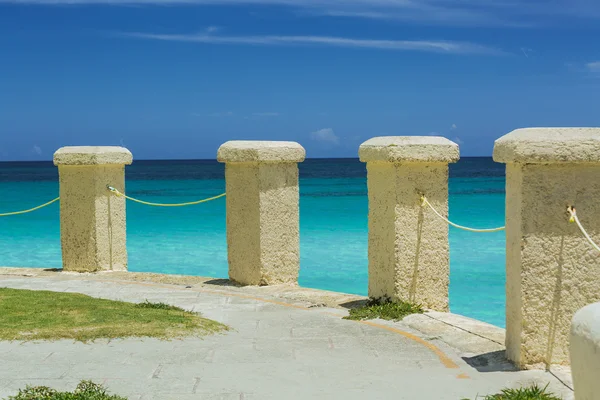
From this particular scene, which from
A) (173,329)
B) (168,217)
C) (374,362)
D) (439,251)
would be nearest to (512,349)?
(374,362)

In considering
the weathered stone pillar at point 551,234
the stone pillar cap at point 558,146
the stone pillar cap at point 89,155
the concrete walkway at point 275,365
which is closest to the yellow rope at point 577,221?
the weathered stone pillar at point 551,234

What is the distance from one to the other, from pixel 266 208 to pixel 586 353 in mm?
6163

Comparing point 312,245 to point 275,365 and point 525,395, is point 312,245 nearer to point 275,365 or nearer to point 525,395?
point 275,365

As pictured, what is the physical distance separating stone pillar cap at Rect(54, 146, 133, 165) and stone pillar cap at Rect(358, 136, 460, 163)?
4.54 m

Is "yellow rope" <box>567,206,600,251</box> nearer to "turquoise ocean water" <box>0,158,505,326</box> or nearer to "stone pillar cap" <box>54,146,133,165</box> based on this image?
"stone pillar cap" <box>54,146,133,165</box>

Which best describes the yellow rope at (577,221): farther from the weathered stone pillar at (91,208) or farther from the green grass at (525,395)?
the weathered stone pillar at (91,208)

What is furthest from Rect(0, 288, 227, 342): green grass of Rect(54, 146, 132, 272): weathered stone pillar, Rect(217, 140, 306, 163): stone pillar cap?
Rect(54, 146, 132, 272): weathered stone pillar

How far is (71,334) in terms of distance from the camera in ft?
22.6

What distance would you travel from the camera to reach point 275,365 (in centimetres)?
609

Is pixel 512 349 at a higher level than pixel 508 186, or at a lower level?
lower

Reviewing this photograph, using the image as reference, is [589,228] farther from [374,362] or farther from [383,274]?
[383,274]

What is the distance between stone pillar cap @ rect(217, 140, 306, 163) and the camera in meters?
9.66

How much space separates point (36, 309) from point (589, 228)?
5.12 metres

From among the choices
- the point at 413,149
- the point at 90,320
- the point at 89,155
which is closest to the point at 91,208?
the point at 89,155
